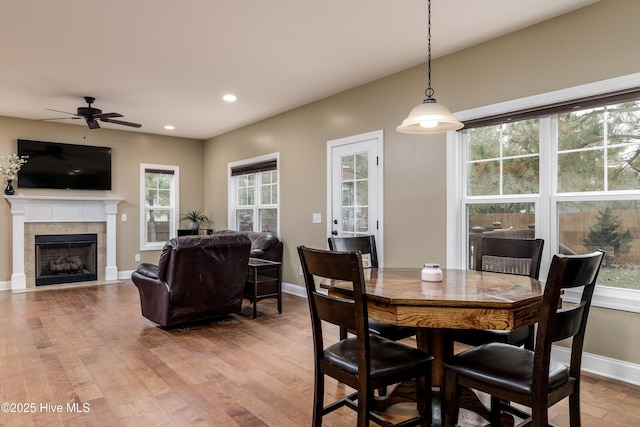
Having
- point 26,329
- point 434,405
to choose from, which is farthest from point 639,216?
point 26,329

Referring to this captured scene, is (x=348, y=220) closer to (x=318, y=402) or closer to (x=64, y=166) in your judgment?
(x=318, y=402)

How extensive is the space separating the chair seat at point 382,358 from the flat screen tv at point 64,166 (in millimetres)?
6361

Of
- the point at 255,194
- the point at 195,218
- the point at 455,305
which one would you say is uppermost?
the point at 255,194

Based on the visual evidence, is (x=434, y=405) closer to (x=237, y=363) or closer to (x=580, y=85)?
(x=237, y=363)

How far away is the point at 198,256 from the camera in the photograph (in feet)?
12.3

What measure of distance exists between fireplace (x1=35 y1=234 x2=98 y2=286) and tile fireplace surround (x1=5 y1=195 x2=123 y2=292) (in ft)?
0.29

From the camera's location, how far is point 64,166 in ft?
21.3

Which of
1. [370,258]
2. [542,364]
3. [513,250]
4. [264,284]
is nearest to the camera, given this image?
[542,364]

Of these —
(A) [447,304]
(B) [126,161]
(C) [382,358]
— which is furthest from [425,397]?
(B) [126,161]

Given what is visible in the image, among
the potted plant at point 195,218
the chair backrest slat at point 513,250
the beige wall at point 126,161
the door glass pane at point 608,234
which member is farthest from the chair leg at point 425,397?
the beige wall at point 126,161

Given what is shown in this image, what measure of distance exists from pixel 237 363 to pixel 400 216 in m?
2.18

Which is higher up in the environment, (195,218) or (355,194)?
(355,194)

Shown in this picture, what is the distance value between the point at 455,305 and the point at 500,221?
208cm

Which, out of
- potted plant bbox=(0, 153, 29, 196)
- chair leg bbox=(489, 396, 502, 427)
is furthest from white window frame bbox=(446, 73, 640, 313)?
potted plant bbox=(0, 153, 29, 196)
